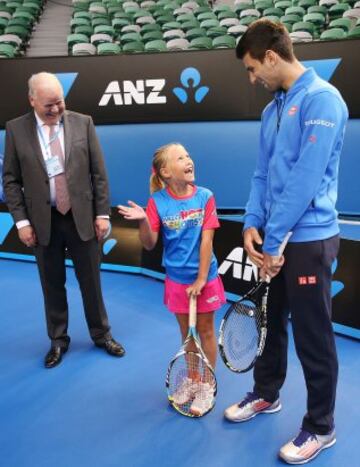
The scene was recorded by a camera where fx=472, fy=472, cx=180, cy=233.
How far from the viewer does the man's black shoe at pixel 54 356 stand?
309 cm

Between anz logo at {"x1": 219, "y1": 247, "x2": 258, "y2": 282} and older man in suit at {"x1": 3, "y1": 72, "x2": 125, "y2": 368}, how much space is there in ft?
3.94

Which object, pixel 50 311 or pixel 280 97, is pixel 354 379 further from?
pixel 50 311

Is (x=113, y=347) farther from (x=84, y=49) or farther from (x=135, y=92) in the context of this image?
(x=84, y=49)

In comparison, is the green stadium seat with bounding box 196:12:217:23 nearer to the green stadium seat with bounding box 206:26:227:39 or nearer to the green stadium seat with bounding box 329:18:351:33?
the green stadium seat with bounding box 206:26:227:39

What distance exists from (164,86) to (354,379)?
4.25 m

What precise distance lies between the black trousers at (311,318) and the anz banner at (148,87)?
398cm

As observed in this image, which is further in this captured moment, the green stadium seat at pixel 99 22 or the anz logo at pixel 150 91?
the green stadium seat at pixel 99 22

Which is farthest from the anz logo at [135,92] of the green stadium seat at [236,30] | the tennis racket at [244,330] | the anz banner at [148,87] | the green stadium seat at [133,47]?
the tennis racket at [244,330]

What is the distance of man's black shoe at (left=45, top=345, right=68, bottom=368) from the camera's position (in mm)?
3086

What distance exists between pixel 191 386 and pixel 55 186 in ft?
4.66

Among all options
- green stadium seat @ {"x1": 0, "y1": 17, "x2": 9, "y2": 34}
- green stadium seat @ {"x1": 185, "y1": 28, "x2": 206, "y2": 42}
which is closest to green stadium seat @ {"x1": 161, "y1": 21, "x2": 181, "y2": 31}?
green stadium seat @ {"x1": 185, "y1": 28, "x2": 206, "y2": 42}

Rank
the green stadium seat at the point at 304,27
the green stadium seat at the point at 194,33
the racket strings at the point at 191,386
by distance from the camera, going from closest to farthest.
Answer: the racket strings at the point at 191,386 < the green stadium seat at the point at 304,27 < the green stadium seat at the point at 194,33

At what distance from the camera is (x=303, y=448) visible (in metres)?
2.12

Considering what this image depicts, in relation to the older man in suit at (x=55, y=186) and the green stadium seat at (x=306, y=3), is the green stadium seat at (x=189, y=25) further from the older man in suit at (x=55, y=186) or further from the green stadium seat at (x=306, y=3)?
the older man in suit at (x=55, y=186)
